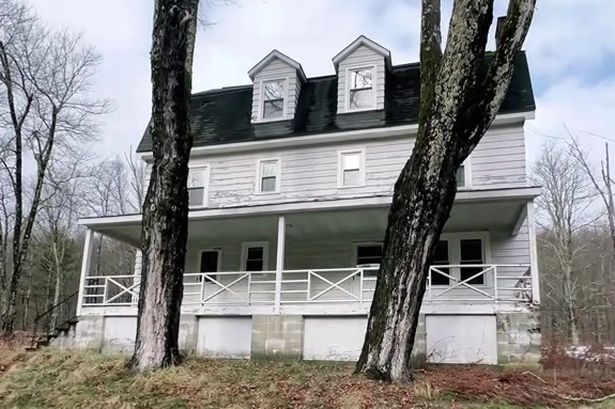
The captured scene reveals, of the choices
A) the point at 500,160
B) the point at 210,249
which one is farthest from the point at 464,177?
the point at 210,249

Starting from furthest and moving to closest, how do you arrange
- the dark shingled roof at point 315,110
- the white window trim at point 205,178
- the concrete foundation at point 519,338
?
the white window trim at point 205,178 < the dark shingled roof at point 315,110 < the concrete foundation at point 519,338

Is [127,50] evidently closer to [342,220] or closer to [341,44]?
[341,44]

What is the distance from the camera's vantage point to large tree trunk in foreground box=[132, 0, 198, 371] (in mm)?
8352

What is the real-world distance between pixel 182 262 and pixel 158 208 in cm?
99

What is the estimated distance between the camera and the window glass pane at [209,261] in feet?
48.8

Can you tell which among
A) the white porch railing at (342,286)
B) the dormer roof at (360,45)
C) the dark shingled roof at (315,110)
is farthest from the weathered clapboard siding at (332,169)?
the dormer roof at (360,45)

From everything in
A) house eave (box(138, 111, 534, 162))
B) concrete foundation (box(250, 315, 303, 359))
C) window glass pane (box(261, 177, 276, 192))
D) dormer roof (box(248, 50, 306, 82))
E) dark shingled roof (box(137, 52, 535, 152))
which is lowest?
concrete foundation (box(250, 315, 303, 359))

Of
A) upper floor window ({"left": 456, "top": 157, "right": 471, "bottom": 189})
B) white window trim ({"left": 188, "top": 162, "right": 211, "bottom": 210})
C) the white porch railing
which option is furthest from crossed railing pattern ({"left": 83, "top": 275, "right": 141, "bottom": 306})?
upper floor window ({"left": 456, "top": 157, "right": 471, "bottom": 189})

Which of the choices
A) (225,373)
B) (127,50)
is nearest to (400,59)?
(127,50)

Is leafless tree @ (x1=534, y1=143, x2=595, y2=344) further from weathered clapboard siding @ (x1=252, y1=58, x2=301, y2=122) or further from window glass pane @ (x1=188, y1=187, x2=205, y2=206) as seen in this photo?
window glass pane @ (x1=188, y1=187, x2=205, y2=206)

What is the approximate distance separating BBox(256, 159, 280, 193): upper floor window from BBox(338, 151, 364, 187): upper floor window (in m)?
1.84

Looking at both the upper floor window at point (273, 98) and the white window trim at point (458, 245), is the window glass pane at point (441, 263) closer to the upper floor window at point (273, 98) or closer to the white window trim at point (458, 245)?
the white window trim at point (458, 245)

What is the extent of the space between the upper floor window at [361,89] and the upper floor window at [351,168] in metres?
1.47

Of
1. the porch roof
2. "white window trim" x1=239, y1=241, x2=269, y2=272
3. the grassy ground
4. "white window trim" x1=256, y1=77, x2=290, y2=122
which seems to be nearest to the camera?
the grassy ground
